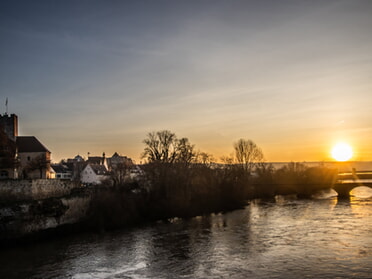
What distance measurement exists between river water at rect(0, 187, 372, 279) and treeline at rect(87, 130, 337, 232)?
3503 mm

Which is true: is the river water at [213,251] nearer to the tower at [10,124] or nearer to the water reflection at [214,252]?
the water reflection at [214,252]

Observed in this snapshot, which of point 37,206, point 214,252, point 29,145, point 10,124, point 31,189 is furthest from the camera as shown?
point 29,145

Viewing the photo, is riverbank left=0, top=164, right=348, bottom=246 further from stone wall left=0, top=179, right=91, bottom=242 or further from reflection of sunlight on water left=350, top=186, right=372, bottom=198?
reflection of sunlight on water left=350, top=186, right=372, bottom=198

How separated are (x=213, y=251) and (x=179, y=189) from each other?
17.5m

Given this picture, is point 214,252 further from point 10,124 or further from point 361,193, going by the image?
point 361,193

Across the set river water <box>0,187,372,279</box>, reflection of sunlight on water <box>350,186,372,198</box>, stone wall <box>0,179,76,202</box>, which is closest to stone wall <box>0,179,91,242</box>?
stone wall <box>0,179,76,202</box>

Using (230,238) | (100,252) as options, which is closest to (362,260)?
(230,238)

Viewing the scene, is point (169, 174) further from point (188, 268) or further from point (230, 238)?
point (188, 268)

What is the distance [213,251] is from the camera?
837 inches

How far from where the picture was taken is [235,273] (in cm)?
1702

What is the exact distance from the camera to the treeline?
109 feet

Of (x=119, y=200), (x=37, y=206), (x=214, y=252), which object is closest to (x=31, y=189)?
(x=37, y=206)

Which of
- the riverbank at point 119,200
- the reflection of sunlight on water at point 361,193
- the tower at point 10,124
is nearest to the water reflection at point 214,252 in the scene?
the riverbank at point 119,200

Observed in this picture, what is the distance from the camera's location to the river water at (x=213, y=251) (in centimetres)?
1752
